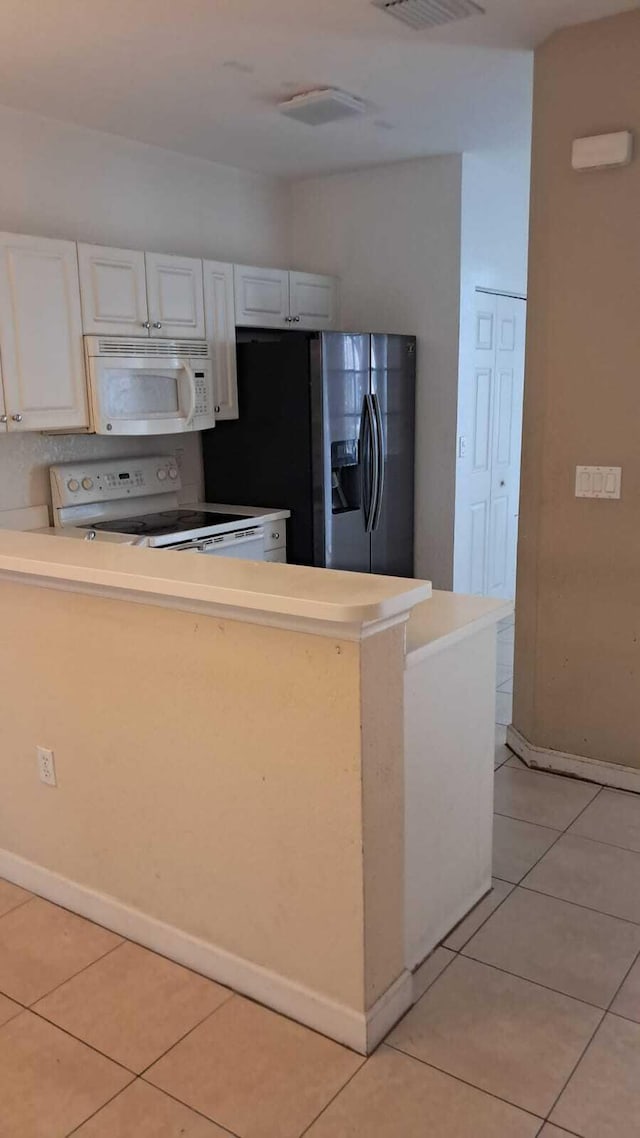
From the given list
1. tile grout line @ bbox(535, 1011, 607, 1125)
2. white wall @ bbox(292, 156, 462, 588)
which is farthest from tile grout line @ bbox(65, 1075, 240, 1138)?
white wall @ bbox(292, 156, 462, 588)

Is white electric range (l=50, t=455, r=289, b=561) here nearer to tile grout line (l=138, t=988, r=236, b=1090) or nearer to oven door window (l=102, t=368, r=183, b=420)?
oven door window (l=102, t=368, r=183, b=420)

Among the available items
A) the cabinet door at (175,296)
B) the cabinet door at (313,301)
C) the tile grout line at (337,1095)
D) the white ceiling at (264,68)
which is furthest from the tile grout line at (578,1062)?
the cabinet door at (313,301)

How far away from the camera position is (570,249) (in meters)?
3.00

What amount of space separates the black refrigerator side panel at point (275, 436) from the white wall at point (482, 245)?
3.47ft

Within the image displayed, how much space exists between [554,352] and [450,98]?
51.1 inches

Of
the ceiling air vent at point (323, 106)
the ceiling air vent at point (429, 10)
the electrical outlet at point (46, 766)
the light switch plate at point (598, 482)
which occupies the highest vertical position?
the ceiling air vent at point (429, 10)

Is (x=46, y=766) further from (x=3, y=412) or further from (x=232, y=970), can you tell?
(x=3, y=412)

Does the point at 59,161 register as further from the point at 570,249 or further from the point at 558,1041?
the point at 558,1041

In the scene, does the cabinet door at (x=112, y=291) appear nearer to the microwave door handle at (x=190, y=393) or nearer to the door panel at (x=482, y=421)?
the microwave door handle at (x=190, y=393)

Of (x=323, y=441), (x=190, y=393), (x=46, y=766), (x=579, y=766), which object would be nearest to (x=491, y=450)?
(x=323, y=441)

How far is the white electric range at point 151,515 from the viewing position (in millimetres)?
3818

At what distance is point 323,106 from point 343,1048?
343 cm

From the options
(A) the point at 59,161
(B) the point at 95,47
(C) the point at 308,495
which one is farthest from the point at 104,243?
(C) the point at 308,495

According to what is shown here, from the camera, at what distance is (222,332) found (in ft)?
14.1
